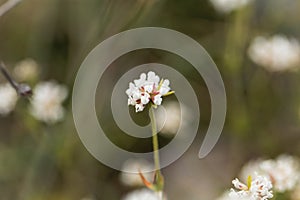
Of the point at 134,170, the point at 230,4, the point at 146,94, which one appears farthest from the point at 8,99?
the point at 146,94

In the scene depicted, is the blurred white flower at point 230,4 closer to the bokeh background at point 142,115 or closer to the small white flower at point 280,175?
the bokeh background at point 142,115

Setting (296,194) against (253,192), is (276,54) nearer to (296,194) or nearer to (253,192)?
(296,194)

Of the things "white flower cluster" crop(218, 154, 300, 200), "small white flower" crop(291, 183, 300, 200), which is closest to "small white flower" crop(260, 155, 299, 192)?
"white flower cluster" crop(218, 154, 300, 200)

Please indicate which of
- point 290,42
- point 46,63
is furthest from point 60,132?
point 290,42

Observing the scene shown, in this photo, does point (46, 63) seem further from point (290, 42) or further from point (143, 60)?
point (290, 42)

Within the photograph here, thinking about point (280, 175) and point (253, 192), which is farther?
point (280, 175)

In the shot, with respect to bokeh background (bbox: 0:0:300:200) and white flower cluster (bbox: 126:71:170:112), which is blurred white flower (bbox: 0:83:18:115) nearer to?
bokeh background (bbox: 0:0:300:200)
